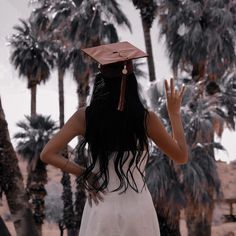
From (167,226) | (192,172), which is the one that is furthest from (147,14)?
(167,226)

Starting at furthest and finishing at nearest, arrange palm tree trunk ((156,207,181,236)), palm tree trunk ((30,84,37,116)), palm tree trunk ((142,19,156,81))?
palm tree trunk ((30,84,37,116)), palm tree trunk ((142,19,156,81)), palm tree trunk ((156,207,181,236))

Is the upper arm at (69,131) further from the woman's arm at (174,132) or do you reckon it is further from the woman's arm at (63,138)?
the woman's arm at (174,132)

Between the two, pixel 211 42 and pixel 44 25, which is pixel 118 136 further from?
pixel 44 25

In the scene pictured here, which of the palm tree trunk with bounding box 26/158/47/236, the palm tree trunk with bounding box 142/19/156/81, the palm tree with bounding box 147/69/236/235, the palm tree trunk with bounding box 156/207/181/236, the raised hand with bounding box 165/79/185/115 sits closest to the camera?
the raised hand with bounding box 165/79/185/115

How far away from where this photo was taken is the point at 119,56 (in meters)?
3.14

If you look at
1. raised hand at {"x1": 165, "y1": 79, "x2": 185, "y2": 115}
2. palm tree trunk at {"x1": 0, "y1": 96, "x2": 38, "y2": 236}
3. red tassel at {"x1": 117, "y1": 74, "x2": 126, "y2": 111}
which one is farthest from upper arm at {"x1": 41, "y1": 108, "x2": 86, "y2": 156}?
palm tree trunk at {"x1": 0, "y1": 96, "x2": 38, "y2": 236}

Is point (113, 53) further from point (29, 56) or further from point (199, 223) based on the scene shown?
point (29, 56)

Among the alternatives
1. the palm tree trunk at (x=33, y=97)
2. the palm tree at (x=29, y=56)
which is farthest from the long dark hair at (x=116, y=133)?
the palm tree trunk at (x=33, y=97)

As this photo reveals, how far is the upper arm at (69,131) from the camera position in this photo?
3174 millimetres

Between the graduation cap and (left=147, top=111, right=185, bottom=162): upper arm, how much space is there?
0.18 m

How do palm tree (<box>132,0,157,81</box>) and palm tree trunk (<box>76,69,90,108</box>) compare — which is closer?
palm tree (<box>132,0,157,81</box>)

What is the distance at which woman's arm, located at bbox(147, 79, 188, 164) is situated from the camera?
3219 millimetres

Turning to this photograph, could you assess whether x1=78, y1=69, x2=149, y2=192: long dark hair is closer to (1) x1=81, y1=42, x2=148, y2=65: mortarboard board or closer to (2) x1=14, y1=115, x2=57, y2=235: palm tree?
(1) x1=81, y1=42, x2=148, y2=65: mortarboard board

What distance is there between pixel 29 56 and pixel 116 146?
34.8 metres
